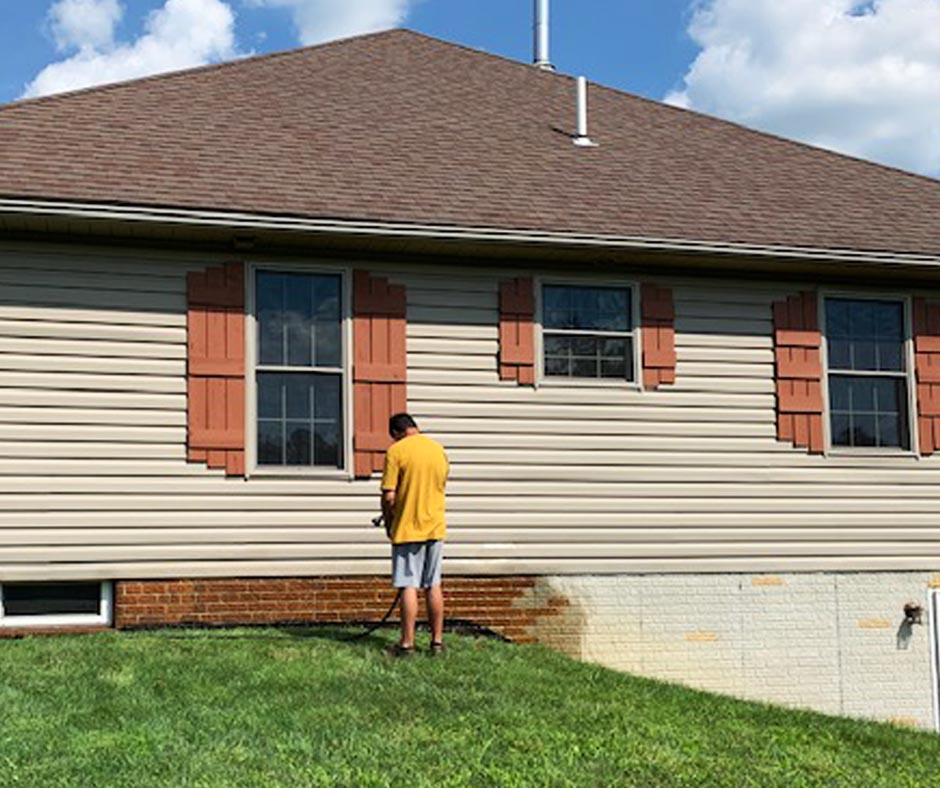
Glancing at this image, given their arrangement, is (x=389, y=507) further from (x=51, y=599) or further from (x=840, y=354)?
(x=840, y=354)

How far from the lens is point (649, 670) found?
10570 millimetres

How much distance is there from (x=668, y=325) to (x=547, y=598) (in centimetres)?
266

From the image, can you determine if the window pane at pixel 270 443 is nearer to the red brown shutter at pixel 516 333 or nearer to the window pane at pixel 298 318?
the window pane at pixel 298 318

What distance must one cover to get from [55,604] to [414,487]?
3230mm

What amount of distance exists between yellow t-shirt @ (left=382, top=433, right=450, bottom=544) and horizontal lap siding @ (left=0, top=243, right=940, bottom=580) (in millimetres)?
1545

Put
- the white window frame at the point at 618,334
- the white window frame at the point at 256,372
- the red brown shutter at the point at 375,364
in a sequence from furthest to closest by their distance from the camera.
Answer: the white window frame at the point at 618,334
the red brown shutter at the point at 375,364
the white window frame at the point at 256,372

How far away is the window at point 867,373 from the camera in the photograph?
1139 centimetres

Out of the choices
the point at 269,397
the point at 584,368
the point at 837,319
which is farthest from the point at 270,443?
the point at 837,319

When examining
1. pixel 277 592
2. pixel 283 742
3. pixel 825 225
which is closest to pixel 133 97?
pixel 277 592

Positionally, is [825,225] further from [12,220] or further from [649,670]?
[12,220]

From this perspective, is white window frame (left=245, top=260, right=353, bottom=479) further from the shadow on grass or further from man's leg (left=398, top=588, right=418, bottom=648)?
man's leg (left=398, top=588, right=418, bottom=648)

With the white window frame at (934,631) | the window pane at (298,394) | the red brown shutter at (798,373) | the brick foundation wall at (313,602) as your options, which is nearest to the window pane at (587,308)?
the red brown shutter at (798,373)

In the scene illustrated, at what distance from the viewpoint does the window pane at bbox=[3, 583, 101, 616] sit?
947cm

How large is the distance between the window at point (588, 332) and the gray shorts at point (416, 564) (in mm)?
2596
